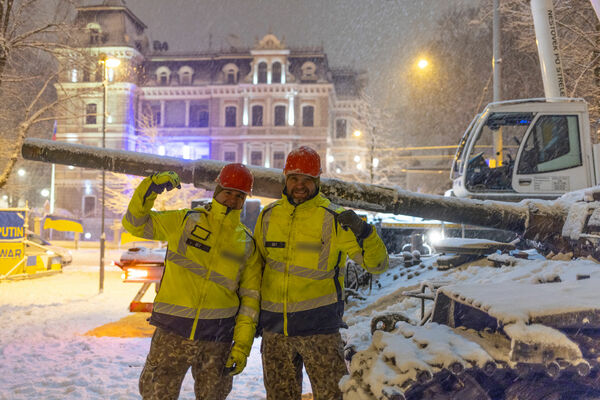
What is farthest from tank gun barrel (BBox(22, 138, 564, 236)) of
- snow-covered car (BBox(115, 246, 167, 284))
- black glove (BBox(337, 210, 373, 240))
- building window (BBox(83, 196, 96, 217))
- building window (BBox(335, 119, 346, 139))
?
building window (BBox(335, 119, 346, 139))

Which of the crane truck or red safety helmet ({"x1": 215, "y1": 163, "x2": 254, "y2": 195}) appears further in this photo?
the crane truck

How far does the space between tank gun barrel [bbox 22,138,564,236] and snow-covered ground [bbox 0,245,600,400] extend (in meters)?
0.45

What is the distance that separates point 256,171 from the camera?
4.79 meters

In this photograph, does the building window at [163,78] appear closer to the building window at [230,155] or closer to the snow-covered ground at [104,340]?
the building window at [230,155]

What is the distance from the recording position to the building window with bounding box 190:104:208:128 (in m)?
41.5

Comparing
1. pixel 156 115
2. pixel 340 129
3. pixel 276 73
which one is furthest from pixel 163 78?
pixel 340 129

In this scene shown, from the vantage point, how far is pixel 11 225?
46.9 ft

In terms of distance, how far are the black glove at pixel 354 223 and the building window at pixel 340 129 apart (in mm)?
42718

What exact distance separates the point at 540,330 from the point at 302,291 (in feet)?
4.76

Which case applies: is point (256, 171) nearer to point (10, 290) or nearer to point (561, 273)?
point (561, 273)

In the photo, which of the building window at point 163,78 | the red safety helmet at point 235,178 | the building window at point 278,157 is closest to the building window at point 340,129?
the building window at point 278,157

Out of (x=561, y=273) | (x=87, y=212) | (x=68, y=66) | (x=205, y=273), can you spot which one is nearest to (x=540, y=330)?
(x=561, y=273)

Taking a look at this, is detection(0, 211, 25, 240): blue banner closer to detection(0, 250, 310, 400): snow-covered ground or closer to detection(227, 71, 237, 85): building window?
detection(0, 250, 310, 400): snow-covered ground

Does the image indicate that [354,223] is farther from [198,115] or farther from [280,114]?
[198,115]
